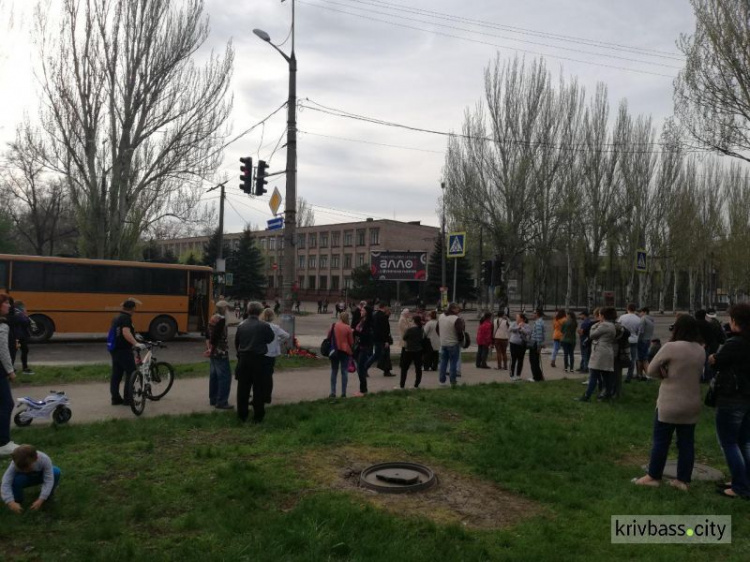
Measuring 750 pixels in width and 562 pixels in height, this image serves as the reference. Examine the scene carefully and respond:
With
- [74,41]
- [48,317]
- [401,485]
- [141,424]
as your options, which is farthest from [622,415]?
[74,41]

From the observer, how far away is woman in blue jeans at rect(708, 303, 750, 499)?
17.5 feet

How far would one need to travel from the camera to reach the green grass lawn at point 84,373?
11.4m

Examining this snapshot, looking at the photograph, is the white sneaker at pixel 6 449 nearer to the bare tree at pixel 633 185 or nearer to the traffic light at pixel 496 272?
the traffic light at pixel 496 272

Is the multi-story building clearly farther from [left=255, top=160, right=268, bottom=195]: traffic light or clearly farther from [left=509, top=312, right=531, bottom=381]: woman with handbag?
[left=509, top=312, right=531, bottom=381]: woman with handbag

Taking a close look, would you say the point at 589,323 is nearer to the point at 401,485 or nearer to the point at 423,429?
the point at 423,429

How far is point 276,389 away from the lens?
11.2 m

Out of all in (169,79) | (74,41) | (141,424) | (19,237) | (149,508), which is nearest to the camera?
(149,508)

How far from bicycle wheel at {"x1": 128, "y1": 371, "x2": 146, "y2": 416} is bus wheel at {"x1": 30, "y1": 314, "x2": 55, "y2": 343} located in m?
12.9

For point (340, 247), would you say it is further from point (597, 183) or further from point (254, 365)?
point (254, 365)

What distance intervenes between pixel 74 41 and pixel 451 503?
25.8m

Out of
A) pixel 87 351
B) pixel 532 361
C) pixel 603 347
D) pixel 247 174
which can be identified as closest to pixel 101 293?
pixel 87 351

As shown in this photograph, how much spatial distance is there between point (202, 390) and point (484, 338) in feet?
26.1

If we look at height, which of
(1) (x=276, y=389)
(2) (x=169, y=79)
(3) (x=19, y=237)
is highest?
(2) (x=169, y=79)

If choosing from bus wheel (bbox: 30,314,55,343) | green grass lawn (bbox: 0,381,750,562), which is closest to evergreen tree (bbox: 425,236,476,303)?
bus wheel (bbox: 30,314,55,343)
